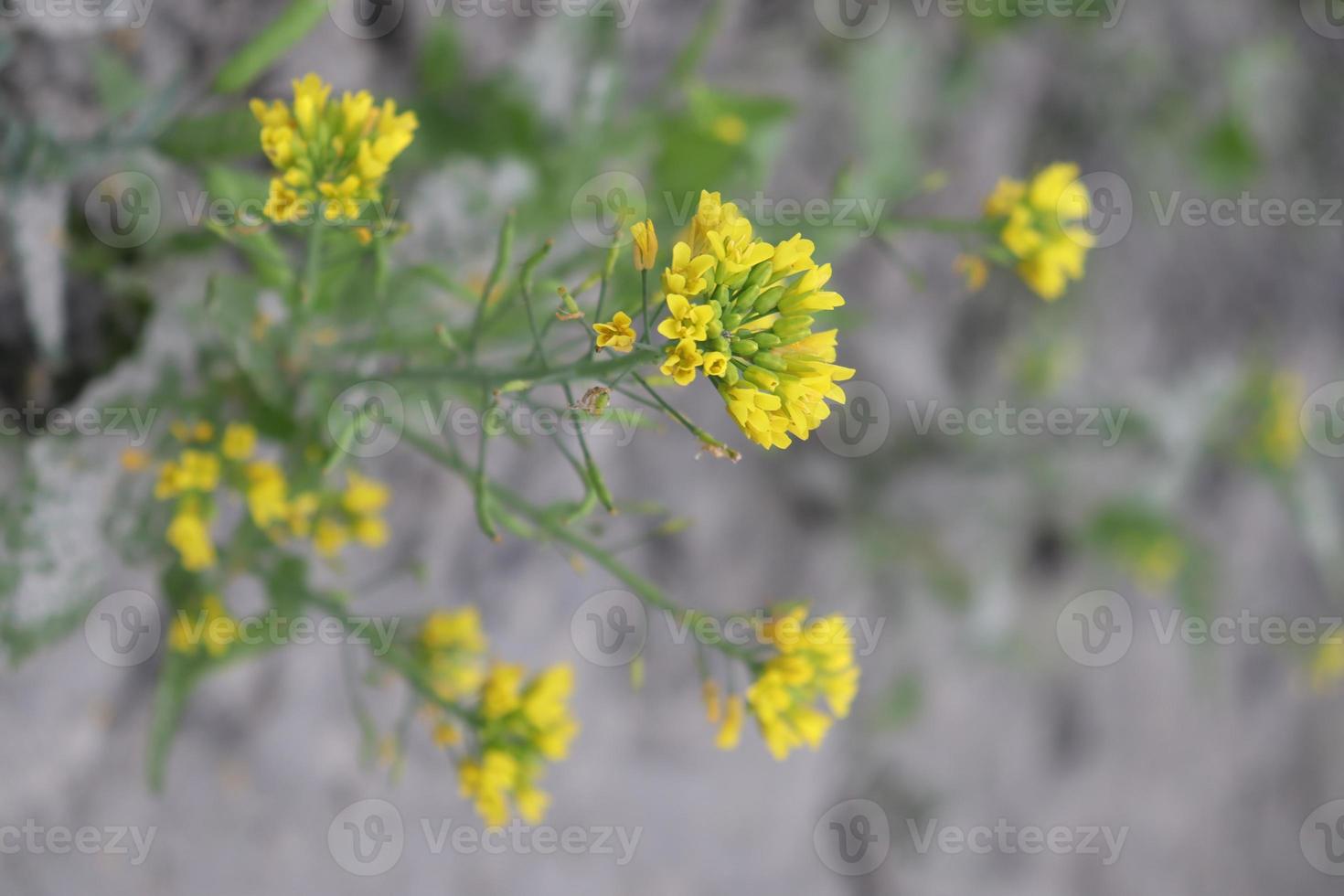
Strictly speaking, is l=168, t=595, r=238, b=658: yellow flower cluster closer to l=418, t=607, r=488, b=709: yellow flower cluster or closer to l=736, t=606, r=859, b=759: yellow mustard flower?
l=418, t=607, r=488, b=709: yellow flower cluster

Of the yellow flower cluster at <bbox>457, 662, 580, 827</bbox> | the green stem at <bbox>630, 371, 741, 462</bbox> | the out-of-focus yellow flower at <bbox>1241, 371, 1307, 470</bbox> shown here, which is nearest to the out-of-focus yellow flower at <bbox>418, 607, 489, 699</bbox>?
the yellow flower cluster at <bbox>457, 662, 580, 827</bbox>

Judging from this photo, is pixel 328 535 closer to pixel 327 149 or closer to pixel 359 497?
pixel 359 497

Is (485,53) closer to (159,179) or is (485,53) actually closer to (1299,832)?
(159,179)

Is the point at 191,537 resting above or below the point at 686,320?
below

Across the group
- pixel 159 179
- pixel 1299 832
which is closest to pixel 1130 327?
pixel 1299 832

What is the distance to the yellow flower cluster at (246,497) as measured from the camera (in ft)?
3.44

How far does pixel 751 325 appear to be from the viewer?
730 millimetres

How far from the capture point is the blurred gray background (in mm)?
1355

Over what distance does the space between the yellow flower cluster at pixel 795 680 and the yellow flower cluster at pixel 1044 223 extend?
0.46 m

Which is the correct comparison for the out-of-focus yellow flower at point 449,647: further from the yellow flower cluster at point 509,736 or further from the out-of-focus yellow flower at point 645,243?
the out-of-focus yellow flower at point 645,243

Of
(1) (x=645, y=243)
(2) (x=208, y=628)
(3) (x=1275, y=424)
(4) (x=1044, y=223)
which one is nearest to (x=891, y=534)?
(3) (x=1275, y=424)

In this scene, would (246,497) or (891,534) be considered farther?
(891,534)

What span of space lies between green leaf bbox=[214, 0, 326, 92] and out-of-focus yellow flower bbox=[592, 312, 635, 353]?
0.65 metres

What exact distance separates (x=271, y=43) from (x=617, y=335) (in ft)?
2.24
